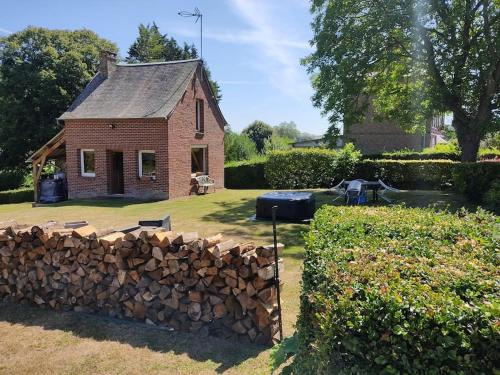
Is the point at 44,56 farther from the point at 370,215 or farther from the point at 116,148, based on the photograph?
the point at 370,215

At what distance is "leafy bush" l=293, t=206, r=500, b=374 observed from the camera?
7.21 feet

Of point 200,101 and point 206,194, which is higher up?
point 200,101

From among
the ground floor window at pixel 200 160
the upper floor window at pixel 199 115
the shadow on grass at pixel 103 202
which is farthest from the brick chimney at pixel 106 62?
the shadow on grass at pixel 103 202

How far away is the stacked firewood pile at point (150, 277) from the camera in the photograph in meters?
5.04

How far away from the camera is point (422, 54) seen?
1631cm

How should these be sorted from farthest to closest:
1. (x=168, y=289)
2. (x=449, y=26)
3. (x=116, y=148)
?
(x=116, y=148) < (x=449, y=26) < (x=168, y=289)

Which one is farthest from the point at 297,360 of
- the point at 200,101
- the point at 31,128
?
the point at 31,128

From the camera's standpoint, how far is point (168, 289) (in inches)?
215

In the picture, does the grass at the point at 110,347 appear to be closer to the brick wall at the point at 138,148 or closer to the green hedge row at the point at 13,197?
the brick wall at the point at 138,148

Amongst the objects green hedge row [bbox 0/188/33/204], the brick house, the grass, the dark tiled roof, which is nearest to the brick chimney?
the brick house

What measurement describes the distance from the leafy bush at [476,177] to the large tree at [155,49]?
38586 millimetres

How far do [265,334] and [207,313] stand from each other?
0.81 metres

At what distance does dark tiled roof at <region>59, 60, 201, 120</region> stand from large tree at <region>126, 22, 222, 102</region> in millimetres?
27028

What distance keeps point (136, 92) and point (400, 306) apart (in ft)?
64.3
